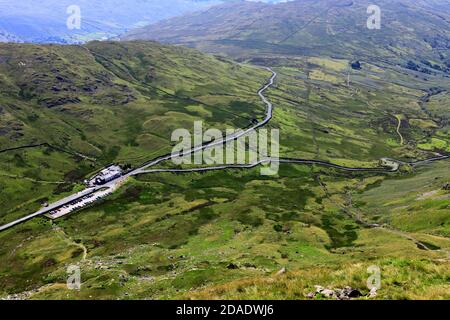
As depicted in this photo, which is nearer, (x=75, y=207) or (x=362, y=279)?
(x=362, y=279)

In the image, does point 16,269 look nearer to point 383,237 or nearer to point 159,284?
point 159,284

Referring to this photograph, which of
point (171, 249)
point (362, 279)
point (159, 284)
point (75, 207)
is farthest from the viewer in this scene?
point (75, 207)

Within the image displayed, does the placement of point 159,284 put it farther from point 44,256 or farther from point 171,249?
point 44,256

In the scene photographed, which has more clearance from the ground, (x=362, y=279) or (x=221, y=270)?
(x=362, y=279)

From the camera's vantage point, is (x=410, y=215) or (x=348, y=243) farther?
(x=410, y=215)
